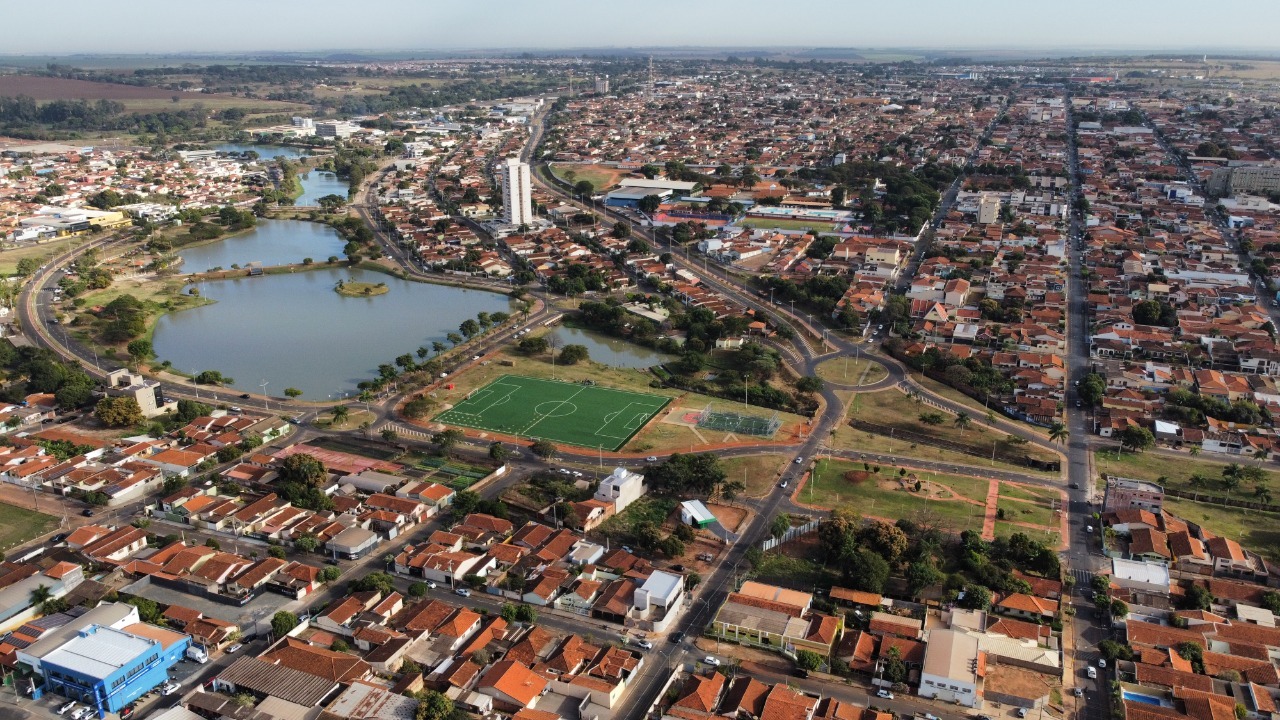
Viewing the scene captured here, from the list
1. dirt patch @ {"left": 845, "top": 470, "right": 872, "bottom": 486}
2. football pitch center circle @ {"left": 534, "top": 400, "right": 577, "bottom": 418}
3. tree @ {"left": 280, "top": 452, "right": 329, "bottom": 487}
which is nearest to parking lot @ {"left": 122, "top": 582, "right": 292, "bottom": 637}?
tree @ {"left": 280, "top": 452, "right": 329, "bottom": 487}

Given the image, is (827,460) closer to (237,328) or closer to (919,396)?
(919,396)

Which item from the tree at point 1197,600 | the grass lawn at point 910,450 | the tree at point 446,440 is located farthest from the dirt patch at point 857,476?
the tree at point 446,440

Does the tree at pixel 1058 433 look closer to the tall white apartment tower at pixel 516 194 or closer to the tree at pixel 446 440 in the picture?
the tree at pixel 446 440

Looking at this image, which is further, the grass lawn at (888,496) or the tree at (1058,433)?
the tree at (1058,433)

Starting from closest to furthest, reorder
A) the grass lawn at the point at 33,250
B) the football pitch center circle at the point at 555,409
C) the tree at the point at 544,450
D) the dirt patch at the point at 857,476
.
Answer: the dirt patch at the point at 857,476
the tree at the point at 544,450
the football pitch center circle at the point at 555,409
the grass lawn at the point at 33,250

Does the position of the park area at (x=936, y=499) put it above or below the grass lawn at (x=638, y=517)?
above

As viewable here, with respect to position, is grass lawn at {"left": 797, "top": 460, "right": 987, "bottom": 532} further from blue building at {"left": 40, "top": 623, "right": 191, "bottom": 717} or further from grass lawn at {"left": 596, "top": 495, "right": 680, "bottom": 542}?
blue building at {"left": 40, "top": 623, "right": 191, "bottom": 717}

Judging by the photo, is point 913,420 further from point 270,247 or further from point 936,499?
point 270,247
